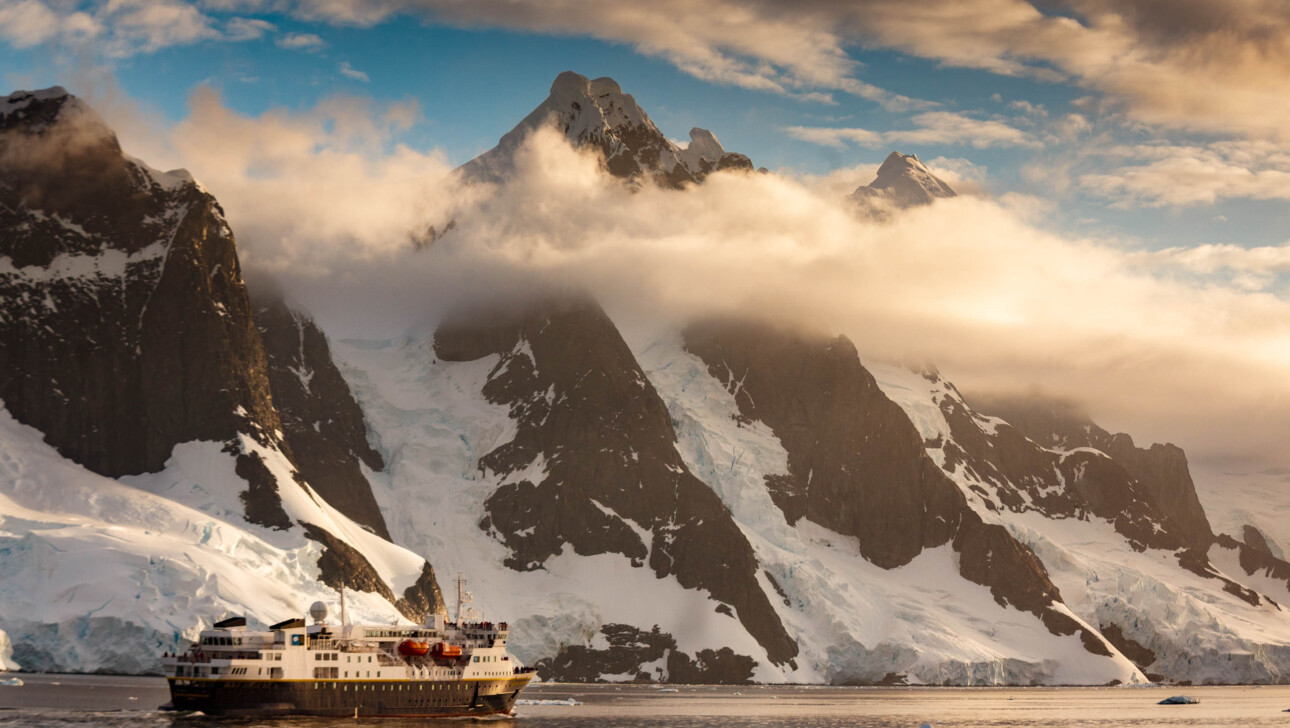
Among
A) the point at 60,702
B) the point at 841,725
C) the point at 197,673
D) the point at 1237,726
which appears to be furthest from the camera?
the point at 1237,726

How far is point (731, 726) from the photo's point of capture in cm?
17912

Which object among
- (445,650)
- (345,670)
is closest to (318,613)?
(345,670)

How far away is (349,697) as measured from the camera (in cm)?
16638

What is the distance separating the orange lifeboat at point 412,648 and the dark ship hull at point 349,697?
310 cm

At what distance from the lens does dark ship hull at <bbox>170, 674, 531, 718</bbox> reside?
159875 millimetres

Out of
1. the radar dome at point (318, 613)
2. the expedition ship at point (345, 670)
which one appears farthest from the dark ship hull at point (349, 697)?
the radar dome at point (318, 613)

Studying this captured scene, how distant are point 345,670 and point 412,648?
7.79m

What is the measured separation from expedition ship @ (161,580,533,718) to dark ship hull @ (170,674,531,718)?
0.10 m

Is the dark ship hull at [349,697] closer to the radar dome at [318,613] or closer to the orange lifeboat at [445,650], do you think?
the orange lifeboat at [445,650]

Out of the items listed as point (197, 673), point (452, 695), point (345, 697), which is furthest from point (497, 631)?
point (197, 673)

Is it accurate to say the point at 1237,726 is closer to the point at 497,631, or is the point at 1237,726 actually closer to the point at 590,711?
the point at 590,711

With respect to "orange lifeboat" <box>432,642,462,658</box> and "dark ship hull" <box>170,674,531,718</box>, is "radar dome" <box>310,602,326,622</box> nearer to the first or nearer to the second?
"dark ship hull" <box>170,674,531,718</box>

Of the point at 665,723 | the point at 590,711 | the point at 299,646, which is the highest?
the point at 299,646

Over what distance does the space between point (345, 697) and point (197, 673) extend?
15.8 m
